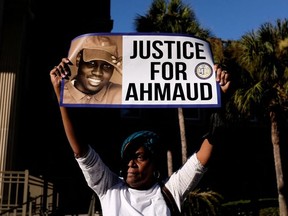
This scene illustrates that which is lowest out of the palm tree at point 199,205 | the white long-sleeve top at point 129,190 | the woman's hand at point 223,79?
the palm tree at point 199,205

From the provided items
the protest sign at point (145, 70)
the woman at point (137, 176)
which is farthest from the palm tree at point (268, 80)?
the woman at point (137, 176)

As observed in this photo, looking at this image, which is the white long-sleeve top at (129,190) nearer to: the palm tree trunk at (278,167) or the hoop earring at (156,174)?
the hoop earring at (156,174)

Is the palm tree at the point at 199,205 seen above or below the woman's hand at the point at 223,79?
below

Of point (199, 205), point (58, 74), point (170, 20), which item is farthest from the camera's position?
point (170, 20)

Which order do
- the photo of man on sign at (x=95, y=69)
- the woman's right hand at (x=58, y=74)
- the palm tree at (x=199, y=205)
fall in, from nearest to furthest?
the woman's right hand at (x=58, y=74) → the photo of man on sign at (x=95, y=69) → the palm tree at (x=199, y=205)

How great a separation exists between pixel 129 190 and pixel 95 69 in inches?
35.0

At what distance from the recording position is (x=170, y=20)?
14961 mm

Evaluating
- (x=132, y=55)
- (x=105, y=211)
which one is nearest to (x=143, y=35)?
(x=132, y=55)

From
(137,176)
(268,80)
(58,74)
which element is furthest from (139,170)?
(268,80)

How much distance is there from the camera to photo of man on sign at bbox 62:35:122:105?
98.3 inches

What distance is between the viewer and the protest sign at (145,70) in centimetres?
251

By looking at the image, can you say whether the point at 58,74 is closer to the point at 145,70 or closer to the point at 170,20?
the point at 145,70

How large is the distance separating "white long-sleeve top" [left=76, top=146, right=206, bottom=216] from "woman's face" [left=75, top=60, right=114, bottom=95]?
1.79 ft

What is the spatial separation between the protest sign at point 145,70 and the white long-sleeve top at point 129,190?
1.61 ft
